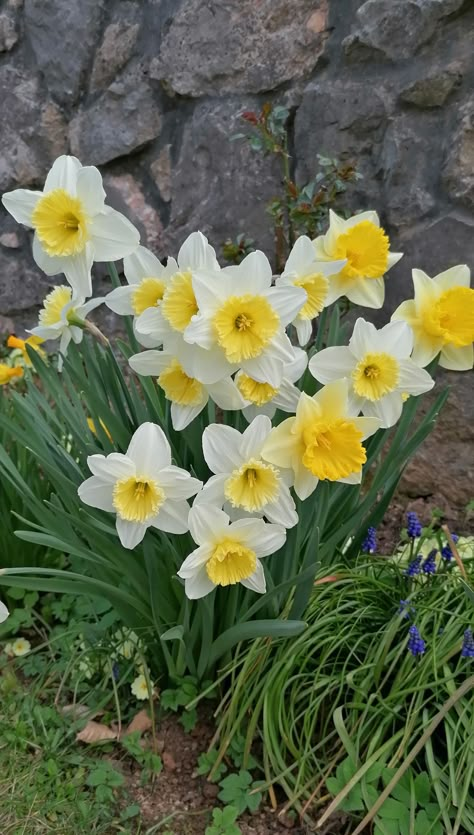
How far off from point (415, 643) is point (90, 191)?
3.35ft

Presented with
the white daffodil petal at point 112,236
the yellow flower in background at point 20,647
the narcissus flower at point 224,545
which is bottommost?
the yellow flower in background at point 20,647

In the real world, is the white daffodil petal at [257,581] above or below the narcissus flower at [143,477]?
below

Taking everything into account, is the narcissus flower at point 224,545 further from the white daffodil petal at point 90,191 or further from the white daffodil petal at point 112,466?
the white daffodil petal at point 90,191

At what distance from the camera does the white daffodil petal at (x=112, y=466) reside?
1.11 metres

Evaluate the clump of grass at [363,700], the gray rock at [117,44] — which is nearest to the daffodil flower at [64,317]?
the clump of grass at [363,700]

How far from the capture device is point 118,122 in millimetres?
2539

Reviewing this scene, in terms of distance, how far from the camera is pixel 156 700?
155 cm

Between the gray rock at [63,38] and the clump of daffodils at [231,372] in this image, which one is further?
the gray rock at [63,38]

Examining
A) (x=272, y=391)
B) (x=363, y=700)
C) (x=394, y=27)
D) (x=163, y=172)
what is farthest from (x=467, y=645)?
(x=163, y=172)

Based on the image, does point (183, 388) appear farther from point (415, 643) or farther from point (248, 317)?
point (415, 643)

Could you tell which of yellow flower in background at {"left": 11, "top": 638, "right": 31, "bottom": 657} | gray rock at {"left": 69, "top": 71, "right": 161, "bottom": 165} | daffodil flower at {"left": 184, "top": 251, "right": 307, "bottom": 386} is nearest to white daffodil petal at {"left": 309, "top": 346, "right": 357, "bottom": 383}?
daffodil flower at {"left": 184, "top": 251, "right": 307, "bottom": 386}

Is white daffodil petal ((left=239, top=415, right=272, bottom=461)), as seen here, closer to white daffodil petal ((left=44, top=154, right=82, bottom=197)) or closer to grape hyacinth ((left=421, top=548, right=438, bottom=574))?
white daffodil petal ((left=44, top=154, right=82, bottom=197))

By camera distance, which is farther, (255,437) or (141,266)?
(141,266)

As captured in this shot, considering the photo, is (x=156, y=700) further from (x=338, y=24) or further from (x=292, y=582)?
(x=338, y=24)
